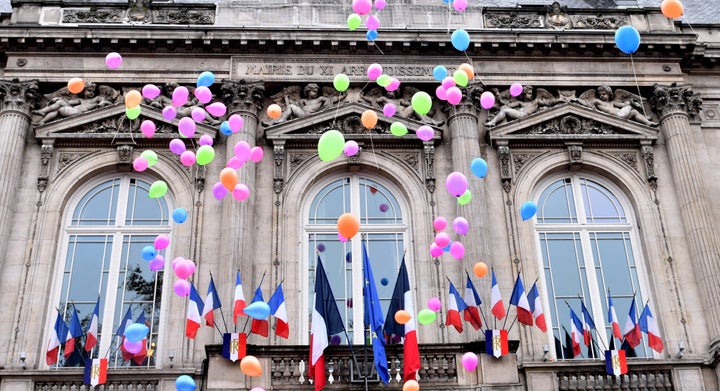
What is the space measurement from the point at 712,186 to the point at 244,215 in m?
10.6

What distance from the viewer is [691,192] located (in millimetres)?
20406

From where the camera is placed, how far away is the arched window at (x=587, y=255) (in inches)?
764

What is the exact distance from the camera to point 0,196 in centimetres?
1941

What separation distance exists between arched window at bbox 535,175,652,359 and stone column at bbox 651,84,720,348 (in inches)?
47.4

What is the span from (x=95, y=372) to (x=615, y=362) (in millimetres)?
9983

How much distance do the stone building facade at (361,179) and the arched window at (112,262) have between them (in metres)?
0.05

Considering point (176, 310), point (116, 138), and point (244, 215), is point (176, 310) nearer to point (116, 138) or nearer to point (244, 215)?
point (244, 215)

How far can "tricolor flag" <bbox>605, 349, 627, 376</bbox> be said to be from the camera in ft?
58.6

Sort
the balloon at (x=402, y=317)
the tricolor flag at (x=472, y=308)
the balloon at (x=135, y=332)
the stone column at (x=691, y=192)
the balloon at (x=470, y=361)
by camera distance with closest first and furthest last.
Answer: the balloon at (x=135, y=332) → the balloon at (x=402, y=317) → the balloon at (x=470, y=361) → the tricolor flag at (x=472, y=308) → the stone column at (x=691, y=192)

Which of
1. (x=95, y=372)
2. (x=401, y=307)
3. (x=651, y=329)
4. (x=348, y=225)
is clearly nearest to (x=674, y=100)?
(x=651, y=329)

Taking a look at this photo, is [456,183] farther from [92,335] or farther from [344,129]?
[92,335]

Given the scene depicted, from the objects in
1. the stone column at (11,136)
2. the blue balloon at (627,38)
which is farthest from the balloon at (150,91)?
the blue balloon at (627,38)

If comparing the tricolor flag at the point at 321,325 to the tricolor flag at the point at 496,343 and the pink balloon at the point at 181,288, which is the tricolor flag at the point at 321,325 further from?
the tricolor flag at the point at 496,343

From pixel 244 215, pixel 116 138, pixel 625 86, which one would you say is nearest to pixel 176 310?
pixel 244 215
